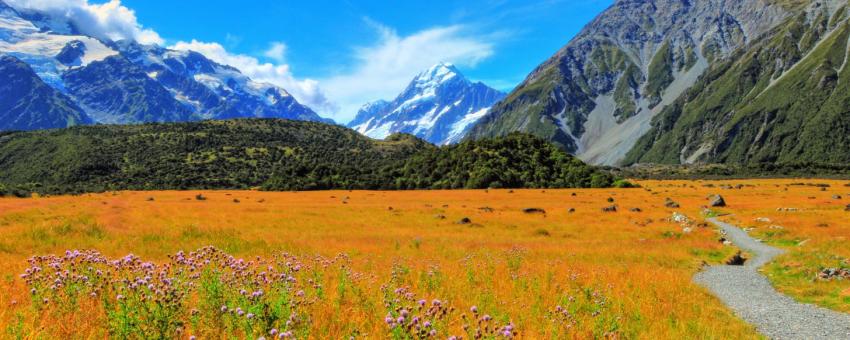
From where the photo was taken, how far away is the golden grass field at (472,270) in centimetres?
823

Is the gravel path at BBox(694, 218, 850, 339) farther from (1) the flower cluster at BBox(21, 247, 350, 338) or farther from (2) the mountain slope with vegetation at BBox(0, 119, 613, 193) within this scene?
(2) the mountain slope with vegetation at BBox(0, 119, 613, 193)

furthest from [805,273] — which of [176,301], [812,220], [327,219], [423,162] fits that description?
[423,162]

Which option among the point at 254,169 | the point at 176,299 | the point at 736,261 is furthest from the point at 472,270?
the point at 254,169

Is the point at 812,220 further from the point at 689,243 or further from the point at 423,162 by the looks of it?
the point at 423,162

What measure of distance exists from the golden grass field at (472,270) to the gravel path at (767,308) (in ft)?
2.22

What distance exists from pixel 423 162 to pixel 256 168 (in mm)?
90869

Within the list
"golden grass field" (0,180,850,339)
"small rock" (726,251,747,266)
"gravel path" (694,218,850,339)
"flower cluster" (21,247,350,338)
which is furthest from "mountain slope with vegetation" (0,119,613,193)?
"flower cluster" (21,247,350,338)

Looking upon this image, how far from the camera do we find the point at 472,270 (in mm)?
16281

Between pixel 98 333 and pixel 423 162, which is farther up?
pixel 423 162

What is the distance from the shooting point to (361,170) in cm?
13012

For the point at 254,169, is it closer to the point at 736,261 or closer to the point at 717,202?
the point at 717,202

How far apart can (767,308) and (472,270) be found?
9.28 metres

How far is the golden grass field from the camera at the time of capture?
8.23 metres

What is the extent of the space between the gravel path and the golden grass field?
68 centimetres
